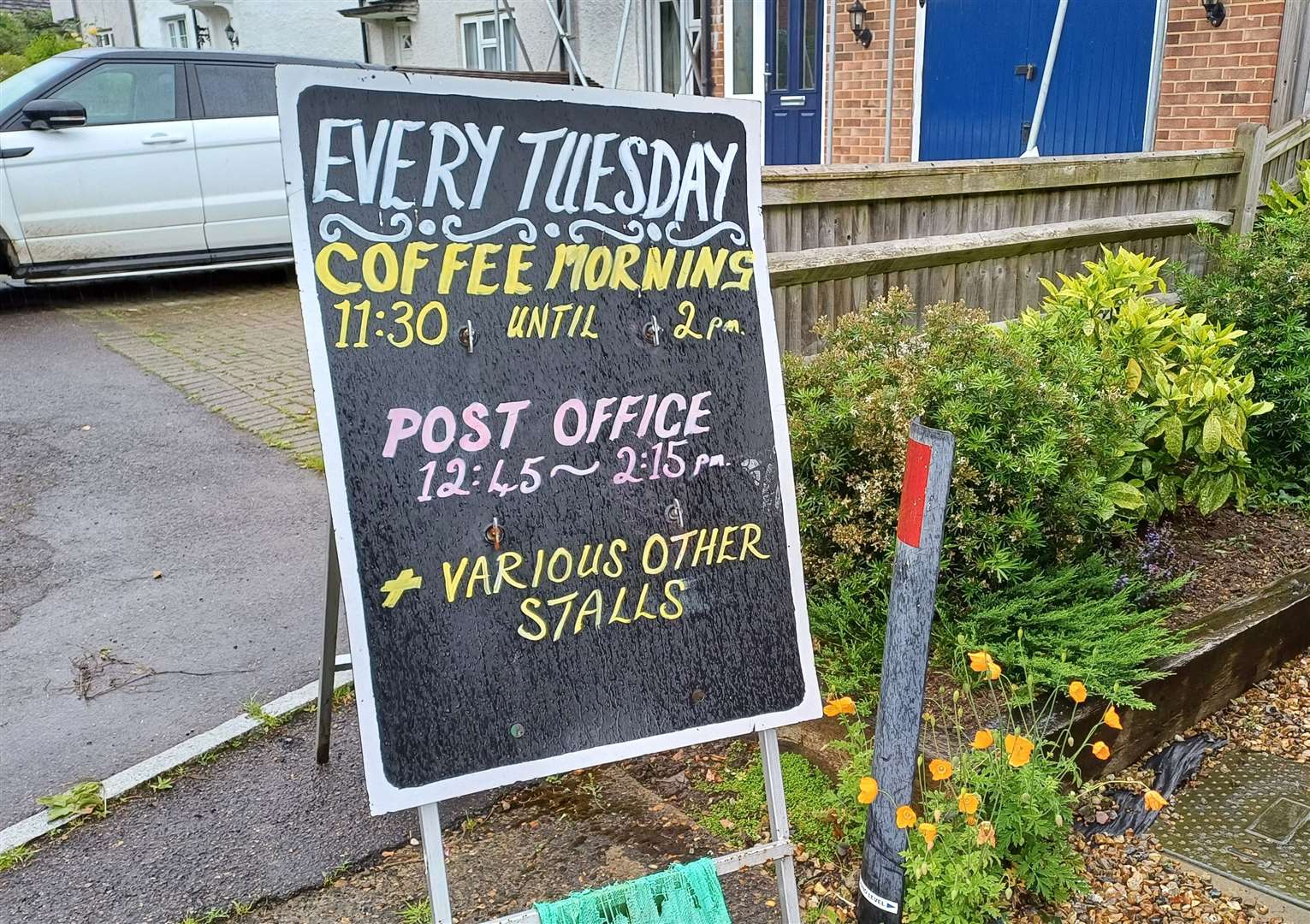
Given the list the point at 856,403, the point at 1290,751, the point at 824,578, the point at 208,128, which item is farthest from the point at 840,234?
the point at 208,128

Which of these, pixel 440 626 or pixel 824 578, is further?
pixel 824 578

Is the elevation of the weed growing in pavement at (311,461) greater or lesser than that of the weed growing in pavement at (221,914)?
lesser

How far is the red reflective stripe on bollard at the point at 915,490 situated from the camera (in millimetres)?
2090

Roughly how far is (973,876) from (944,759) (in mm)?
393

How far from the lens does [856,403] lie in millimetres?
3189

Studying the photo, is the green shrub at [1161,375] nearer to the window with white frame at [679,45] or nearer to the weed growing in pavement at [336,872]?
the weed growing in pavement at [336,872]

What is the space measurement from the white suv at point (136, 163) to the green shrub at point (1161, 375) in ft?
19.1

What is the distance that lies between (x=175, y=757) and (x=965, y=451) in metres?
2.48

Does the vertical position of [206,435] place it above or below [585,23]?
below

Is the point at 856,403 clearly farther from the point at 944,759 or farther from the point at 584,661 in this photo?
the point at 584,661

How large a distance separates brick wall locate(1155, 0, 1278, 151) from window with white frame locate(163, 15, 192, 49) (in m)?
19.9

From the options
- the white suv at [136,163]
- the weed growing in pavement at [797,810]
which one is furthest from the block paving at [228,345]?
the weed growing in pavement at [797,810]

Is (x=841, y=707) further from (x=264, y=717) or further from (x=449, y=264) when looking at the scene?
(x=264, y=717)

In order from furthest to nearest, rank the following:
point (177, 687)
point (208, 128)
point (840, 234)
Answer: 1. point (208, 128)
2. point (840, 234)
3. point (177, 687)
